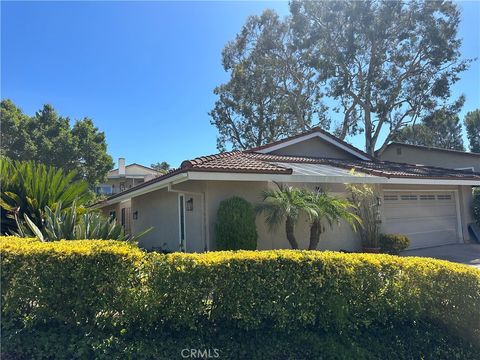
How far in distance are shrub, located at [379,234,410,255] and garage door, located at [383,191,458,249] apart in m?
1.38

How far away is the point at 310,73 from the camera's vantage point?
30531mm

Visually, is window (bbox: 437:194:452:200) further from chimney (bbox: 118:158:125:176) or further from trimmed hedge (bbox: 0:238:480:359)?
chimney (bbox: 118:158:125:176)

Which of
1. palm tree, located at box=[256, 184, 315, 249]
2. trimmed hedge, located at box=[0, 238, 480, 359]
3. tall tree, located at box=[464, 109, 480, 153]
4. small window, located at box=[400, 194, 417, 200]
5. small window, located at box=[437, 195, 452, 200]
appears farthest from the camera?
tall tree, located at box=[464, 109, 480, 153]

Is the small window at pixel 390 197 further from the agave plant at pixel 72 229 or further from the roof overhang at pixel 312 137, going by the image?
the agave plant at pixel 72 229

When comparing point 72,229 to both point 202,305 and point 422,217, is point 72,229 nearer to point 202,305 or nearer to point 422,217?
point 202,305

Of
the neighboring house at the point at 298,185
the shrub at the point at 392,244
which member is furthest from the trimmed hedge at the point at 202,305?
the shrub at the point at 392,244

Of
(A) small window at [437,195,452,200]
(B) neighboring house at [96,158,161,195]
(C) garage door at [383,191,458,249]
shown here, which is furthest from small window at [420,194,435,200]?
(B) neighboring house at [96,158,161,195]

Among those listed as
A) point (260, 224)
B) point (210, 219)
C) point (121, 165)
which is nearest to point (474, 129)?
point (121, 165)

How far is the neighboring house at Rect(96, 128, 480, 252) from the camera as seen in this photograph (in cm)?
1052

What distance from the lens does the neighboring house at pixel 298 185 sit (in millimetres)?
10523

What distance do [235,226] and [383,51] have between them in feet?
72.4

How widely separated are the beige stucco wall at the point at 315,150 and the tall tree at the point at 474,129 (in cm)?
3738

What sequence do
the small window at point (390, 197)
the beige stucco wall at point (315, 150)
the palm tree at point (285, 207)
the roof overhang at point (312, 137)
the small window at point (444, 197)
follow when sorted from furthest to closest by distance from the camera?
1. the beige stucco wall at point (315, 150)
2. the small window at point (444, 197)
3. the roof overhang at point (312, 137)
4. the small window at point (390, 197)
5. the palm tree at point (285, 207)

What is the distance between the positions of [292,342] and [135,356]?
74.6 inches
